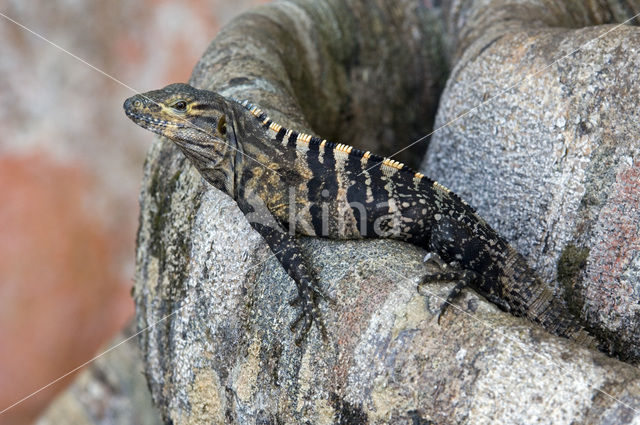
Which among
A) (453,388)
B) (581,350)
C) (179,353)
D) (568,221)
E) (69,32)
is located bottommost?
(179,353)

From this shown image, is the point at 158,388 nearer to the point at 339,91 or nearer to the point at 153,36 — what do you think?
the point at 339,91

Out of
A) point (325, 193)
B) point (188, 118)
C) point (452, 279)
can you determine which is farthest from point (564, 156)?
point (188, 118)

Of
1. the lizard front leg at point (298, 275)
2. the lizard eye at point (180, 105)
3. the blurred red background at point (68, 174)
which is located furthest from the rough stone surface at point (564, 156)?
the blurred red background at point (68, 174)

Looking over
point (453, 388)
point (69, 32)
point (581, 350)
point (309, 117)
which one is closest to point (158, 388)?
point (453, 388)

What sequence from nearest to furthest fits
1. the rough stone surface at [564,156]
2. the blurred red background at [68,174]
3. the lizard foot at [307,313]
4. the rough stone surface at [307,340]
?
the rough stone surface at [307,340] → the lizard foot at [307,313] → the rough stone surface at [564,156] → the blurred red background at [68,174]

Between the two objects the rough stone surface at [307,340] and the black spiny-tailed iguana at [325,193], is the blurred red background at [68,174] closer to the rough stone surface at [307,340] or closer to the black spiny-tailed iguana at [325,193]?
the rough stone surface at [307,340]

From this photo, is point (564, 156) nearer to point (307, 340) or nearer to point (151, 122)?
point (307, 340)
